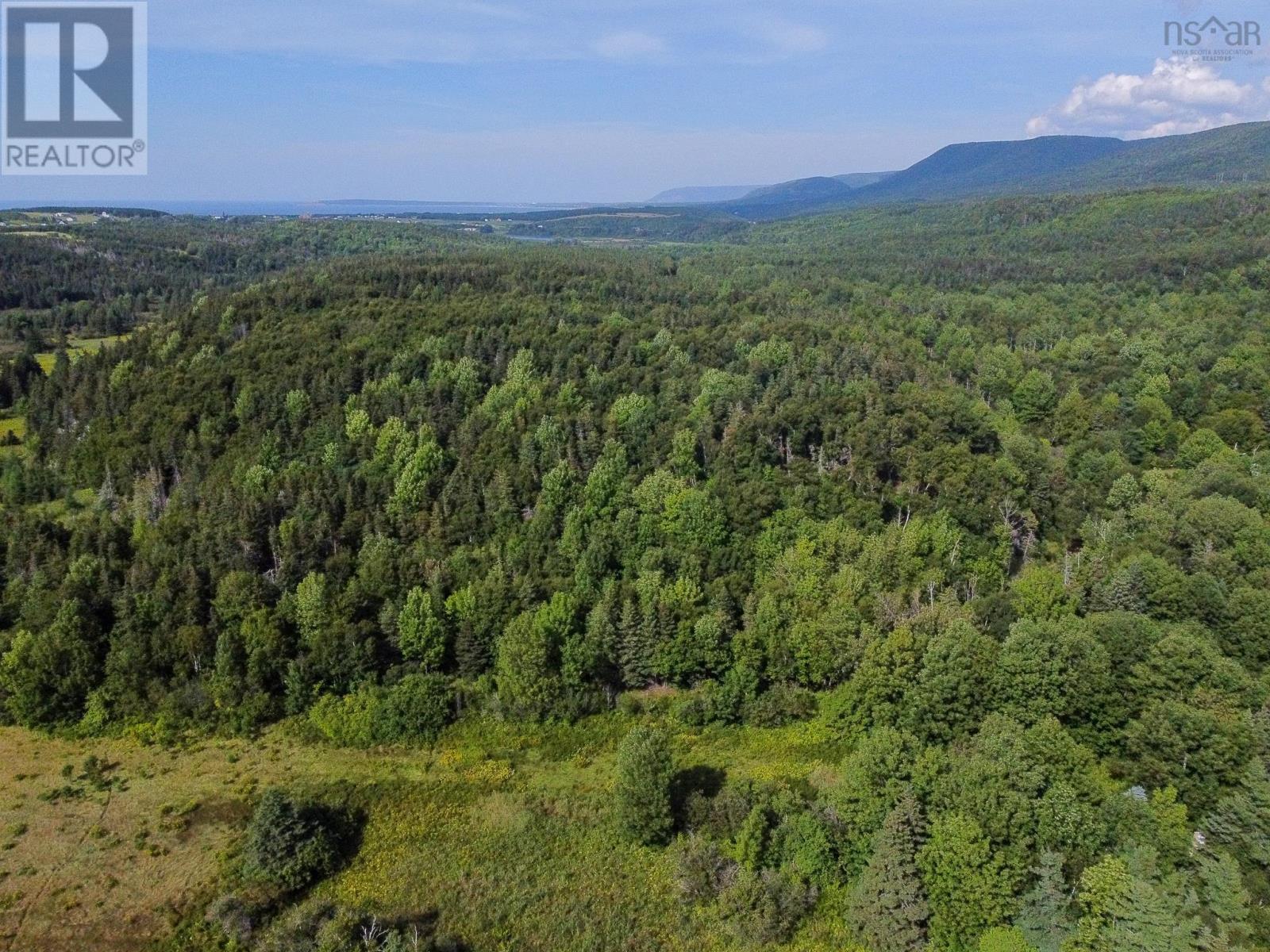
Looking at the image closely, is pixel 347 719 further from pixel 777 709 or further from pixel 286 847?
pixel 777 709

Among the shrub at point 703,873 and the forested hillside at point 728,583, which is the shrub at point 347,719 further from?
the shrub at point 703,873

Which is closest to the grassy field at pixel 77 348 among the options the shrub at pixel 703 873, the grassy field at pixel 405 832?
the grassy field at pixel 405 832

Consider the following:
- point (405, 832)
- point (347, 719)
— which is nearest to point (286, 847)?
point (405, 832)

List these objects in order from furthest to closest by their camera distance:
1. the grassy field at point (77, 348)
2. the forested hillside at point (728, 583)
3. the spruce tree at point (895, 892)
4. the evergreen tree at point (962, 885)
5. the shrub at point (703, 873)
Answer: the grassy field at point (77, 348) → the shrub at point (703, 873) → the forested hillside at point (728, 583) → the spruce tree at point (895, 892) → the evergreen tree at point (962, 885)

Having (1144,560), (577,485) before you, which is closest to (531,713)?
(577,485)

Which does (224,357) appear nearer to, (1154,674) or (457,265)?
(457,265)

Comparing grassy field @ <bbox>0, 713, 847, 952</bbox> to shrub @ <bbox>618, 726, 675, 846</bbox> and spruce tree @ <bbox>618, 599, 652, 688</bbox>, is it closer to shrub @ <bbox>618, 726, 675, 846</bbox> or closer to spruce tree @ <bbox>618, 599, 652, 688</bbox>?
shrub @ <bbox>618, 726, 675, 846</bbox>
